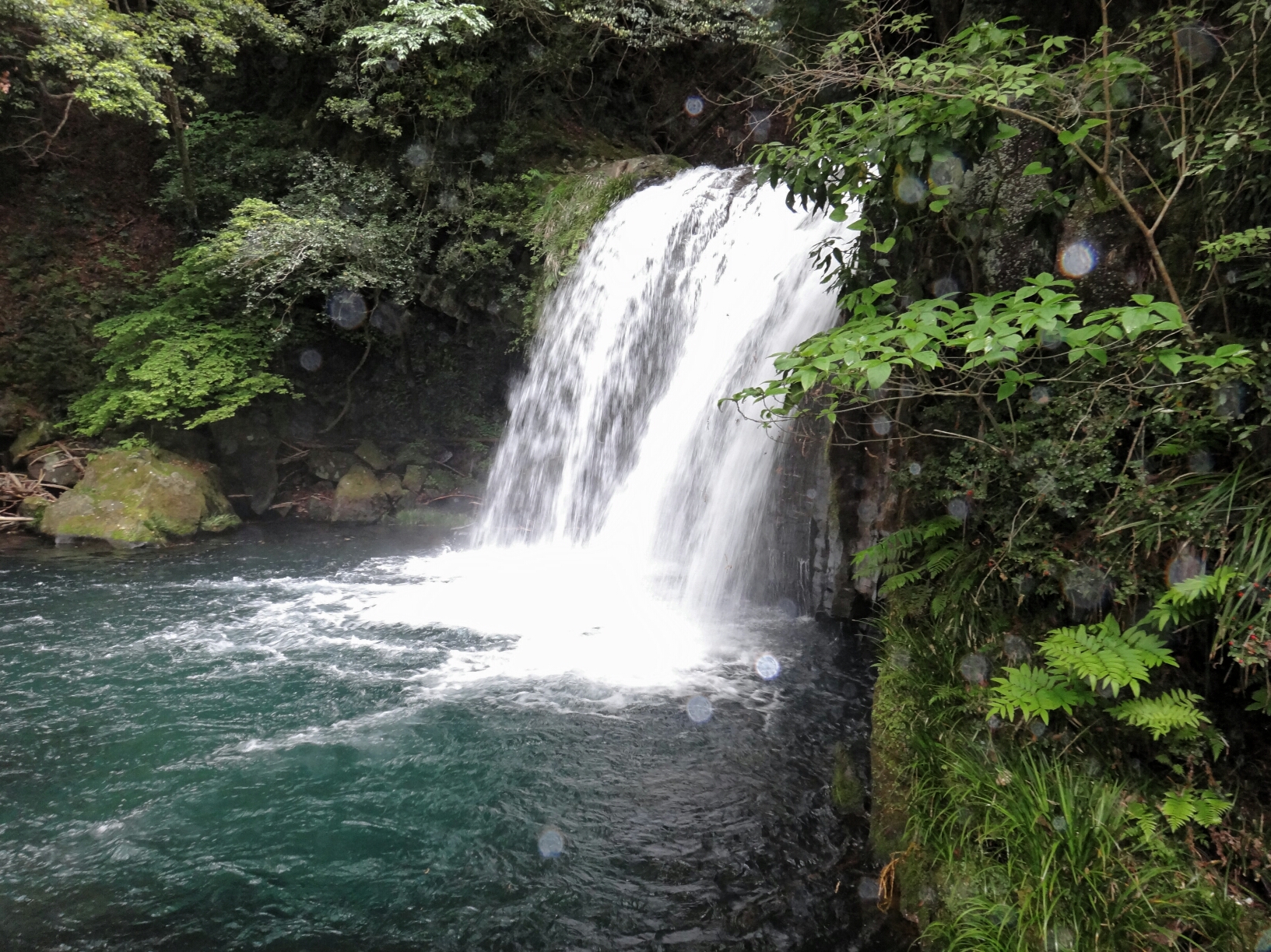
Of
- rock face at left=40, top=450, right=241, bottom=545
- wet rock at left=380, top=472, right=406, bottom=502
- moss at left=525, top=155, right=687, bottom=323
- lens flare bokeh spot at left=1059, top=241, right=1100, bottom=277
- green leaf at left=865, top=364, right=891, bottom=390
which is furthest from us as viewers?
wet rock at left=380, top=472, right=406, bottom=502

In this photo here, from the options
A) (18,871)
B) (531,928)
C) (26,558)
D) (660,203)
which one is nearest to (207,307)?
(26,558)

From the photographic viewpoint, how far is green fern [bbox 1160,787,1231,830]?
8.95 feet

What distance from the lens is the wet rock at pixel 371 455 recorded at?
1305cm

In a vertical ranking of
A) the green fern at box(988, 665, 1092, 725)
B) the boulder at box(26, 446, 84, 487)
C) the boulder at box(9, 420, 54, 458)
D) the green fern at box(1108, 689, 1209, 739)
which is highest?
the green fern at box(1108, 689, 1209, 739)

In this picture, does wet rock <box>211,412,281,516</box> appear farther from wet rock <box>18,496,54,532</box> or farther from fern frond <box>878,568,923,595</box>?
fern frond <box>878,568,923,595</box>

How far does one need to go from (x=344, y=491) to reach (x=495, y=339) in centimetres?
369

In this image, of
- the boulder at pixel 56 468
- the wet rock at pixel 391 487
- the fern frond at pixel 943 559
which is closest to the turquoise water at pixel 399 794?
the fern frond at pixel 943 559

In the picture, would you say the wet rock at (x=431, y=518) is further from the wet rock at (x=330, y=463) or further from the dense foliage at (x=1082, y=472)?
the dense foliage at (x=1082, y=472)

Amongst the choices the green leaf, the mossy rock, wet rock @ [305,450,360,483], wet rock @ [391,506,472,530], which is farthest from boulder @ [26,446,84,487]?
the green leaf

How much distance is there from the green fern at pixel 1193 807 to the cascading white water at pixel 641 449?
355cm

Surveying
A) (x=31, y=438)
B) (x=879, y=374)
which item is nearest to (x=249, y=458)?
(x=31, y=438)

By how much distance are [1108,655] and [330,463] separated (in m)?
12.6

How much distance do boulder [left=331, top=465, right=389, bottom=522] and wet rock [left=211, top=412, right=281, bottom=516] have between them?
1.15 m

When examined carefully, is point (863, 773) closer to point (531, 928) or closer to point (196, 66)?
point (531, 928)
